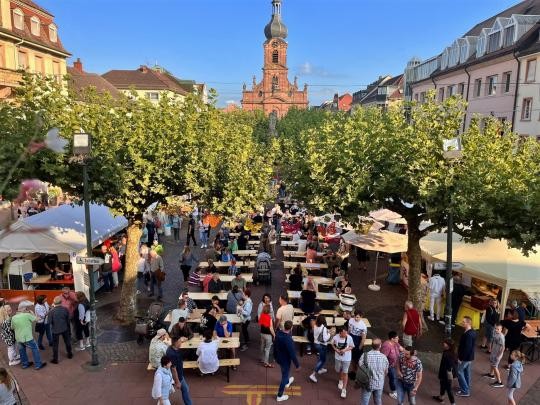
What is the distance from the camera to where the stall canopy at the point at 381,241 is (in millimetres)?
15484

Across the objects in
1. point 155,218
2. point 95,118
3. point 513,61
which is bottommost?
point 155,218

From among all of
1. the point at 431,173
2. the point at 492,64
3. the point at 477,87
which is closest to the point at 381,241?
the point at 431,173

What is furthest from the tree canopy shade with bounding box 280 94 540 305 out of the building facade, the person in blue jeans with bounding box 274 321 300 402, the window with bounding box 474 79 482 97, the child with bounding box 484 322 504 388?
the window with bounding box 474 79 482 97

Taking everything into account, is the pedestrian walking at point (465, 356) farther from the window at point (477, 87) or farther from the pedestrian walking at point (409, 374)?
the window at point (477, 87)

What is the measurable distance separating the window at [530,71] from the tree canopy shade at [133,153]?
996 inches

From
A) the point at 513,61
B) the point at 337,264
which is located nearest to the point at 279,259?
the point at 337,264

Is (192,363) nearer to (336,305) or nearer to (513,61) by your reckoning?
(336,305)

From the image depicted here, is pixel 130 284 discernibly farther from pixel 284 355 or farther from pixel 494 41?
pixel 494 41

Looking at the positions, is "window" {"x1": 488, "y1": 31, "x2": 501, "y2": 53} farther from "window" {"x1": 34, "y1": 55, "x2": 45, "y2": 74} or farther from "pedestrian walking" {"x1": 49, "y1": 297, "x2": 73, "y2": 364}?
"window" {"x1": 34, "y1": 55, "x2": 45, "y2": 74}

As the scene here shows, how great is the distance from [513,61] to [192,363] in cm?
3131

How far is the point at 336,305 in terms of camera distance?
13562 mm

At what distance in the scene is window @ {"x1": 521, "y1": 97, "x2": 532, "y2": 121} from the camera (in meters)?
29.1

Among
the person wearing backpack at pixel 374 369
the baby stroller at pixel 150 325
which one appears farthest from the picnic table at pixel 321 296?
the person wearing backpack at pixel 374 369

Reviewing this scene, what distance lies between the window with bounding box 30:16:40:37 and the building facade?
29.4 metres
